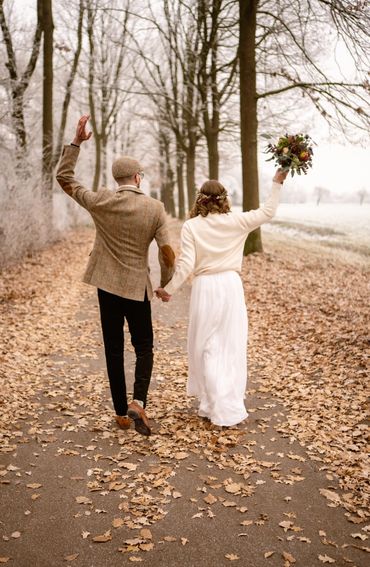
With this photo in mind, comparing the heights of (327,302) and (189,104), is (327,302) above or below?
below

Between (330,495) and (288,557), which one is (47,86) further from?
(288,557)

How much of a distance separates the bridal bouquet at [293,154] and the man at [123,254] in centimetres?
128

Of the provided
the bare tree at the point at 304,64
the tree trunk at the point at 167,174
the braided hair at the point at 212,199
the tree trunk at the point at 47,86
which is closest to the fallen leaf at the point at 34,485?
the braided hair at the point at 212,199

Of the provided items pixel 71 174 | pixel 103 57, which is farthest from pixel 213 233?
pixel 103 57

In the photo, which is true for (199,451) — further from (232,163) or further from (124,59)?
(232,163)

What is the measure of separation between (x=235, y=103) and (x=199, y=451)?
57.2 feet

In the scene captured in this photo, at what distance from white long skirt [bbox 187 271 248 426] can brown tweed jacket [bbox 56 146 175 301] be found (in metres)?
0.61

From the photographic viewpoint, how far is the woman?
15.7 feet

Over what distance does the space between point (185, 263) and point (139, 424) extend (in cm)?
162

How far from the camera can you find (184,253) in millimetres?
Result: 4812

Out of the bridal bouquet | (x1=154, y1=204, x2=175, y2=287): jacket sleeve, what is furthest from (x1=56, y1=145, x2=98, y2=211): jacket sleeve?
the bridal bouquet

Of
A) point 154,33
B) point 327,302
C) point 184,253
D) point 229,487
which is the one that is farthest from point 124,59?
point 229,487

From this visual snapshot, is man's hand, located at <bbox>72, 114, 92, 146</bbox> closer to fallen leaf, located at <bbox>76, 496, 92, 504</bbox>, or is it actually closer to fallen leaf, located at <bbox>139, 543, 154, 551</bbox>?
fallen leaf, located at <bbox>76, 496, 92, 504</bbox>

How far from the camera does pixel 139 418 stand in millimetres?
4797
